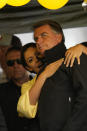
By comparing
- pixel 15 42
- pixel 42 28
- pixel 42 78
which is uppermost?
pixel 42 28

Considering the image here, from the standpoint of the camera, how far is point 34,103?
2.21 meters

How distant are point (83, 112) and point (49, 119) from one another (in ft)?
0.88

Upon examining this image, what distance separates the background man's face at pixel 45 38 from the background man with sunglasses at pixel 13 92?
85 cm

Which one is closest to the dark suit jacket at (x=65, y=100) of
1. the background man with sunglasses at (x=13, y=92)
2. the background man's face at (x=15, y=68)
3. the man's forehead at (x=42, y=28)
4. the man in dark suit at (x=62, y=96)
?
the man in dark suit at (x=62, y=96)

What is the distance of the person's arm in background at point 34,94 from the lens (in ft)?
7.05

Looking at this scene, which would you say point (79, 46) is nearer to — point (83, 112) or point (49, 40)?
point (49, 40)

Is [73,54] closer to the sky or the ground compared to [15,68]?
closer to the sky

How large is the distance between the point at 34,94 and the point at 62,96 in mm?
259

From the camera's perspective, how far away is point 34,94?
2.17 metres

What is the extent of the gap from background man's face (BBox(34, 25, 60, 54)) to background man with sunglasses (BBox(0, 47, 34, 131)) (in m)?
0.85

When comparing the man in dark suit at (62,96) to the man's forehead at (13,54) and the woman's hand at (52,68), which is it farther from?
the man's forehead at (13,54)

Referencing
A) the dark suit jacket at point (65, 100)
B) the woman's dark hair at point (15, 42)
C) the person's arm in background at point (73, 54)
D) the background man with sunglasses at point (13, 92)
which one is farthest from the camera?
the woman's dark hair at point (15, 42)

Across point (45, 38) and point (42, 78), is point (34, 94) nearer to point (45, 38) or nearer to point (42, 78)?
point (42, 78)

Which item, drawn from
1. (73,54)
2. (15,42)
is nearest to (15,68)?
(15,42)
